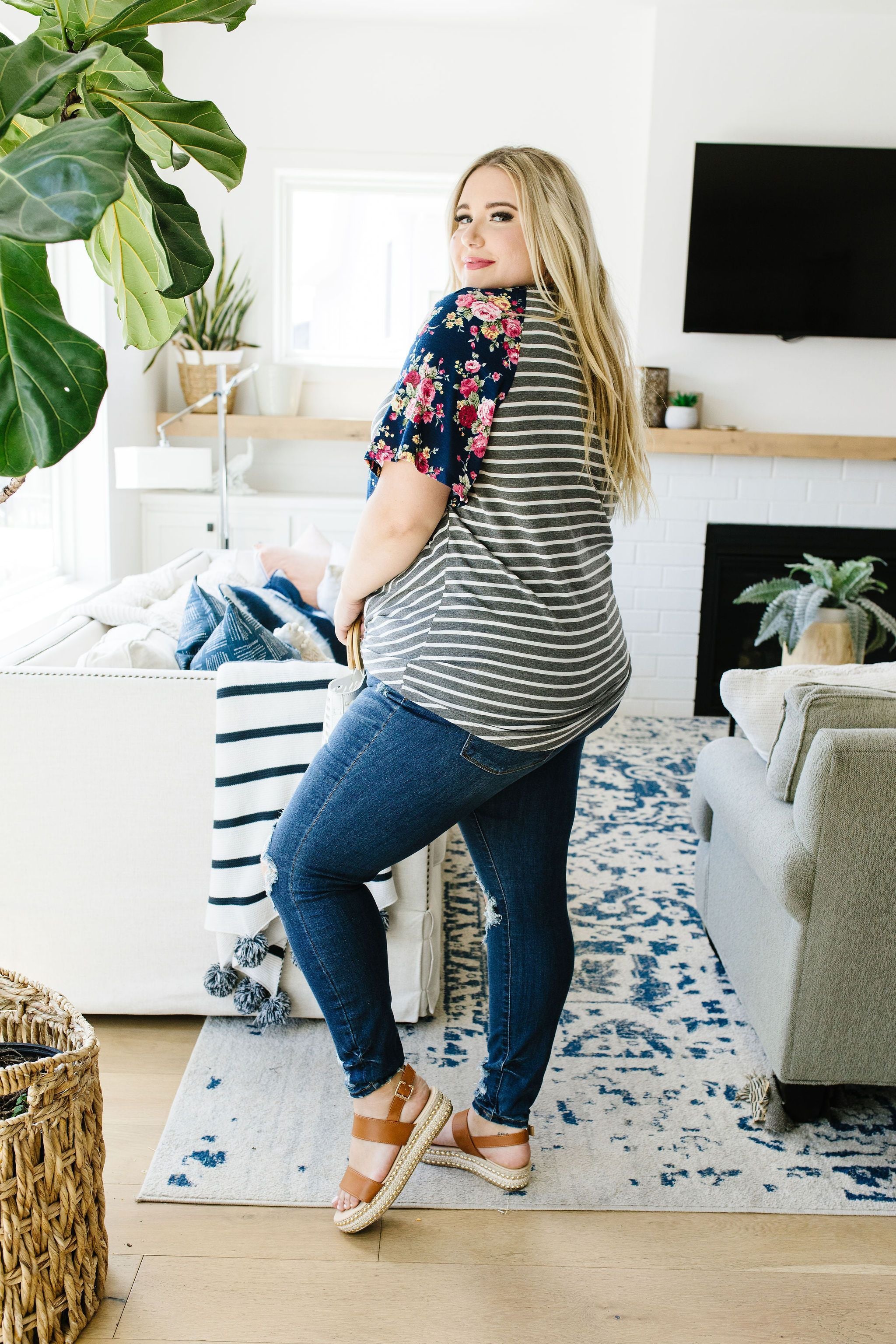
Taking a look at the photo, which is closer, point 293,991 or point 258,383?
point 293,991

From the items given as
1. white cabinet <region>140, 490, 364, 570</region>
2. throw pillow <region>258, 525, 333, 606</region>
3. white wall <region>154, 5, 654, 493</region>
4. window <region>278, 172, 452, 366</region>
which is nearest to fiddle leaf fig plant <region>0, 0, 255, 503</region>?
throw pillow <region>258, 525, 333, 606</region>

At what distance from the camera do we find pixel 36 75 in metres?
0.90

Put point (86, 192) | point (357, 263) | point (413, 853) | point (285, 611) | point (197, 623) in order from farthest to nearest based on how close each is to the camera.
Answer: point (357, 263) → point (285, 611) → point (197, 623) → point (413, 853) → point (86, 192)

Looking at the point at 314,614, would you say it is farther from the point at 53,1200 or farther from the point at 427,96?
the point at 427,96

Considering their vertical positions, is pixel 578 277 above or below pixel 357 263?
below

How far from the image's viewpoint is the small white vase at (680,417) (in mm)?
4480

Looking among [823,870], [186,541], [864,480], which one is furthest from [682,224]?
[823,870]

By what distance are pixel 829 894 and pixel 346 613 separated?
86 cm

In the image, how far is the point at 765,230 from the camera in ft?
14.5

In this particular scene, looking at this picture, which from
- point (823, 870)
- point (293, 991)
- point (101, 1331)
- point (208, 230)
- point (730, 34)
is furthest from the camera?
point (208, 230)

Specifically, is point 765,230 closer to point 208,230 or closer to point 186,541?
point 208,230

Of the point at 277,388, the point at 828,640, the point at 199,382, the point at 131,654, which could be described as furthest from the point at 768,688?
the point at 199,382

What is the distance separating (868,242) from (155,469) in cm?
308

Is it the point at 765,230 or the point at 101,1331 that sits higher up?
the point at 765,230
